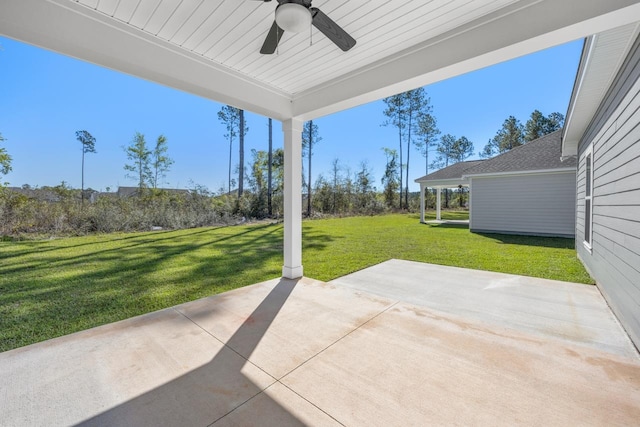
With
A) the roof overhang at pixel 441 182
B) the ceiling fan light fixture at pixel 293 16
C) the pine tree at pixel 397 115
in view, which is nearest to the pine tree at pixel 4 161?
the ceiling fan light fixture at pixel 293 16

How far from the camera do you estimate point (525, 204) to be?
8.95 m

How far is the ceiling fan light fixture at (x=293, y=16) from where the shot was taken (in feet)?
5.58

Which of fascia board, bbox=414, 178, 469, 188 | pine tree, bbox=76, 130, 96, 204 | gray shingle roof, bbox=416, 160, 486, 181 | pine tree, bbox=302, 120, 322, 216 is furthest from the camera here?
pine tree, bbox=302, 120, 322, 216

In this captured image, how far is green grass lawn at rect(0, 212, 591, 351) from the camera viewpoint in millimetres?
3057

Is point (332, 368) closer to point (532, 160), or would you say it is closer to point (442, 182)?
point (532, 160)

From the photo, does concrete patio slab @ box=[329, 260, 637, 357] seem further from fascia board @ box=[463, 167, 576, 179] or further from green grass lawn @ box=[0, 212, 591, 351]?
fascia board @ box=[463, 167, 576, 179]

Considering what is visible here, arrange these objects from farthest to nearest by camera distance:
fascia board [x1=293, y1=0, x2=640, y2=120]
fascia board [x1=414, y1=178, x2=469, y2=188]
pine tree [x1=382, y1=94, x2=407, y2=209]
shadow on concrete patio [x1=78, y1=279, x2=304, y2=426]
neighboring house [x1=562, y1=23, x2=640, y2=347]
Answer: pine tree [x1=382, y1=94, x2=407, y2=209] → fascia board [x1=414, y1=178, x2=469, y2=188] → neighboring house [x1=562, y1=23, x2=640, y2=347] → fascia board [x1=293, y1=0, x2=640, y2=120] → shadow on concrete patio [x1=78, y1=279, x2=304, y2=426]

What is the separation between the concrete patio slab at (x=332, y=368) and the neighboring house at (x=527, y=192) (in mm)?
6804

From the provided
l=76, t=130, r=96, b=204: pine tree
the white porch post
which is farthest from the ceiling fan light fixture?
l=76, t=130, r=96, b=204: pine tree

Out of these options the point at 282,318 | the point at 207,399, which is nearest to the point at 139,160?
the point at 282,318

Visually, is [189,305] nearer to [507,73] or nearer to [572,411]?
[572,411]

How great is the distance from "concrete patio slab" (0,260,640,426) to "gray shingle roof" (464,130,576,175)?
6.90 m

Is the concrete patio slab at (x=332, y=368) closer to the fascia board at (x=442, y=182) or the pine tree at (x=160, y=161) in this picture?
the fascia board at (x=442, y=182)

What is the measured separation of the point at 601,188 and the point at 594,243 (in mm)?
921
